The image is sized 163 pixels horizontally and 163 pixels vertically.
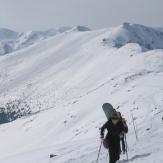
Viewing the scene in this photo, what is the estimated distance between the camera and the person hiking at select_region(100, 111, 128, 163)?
49.4 ft

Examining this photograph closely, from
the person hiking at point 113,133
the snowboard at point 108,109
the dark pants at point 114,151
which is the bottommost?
the dark pants at point 114,151

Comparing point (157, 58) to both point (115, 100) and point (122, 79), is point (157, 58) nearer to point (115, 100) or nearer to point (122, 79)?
point (122, 79)

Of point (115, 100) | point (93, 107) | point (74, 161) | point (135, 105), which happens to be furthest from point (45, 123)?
point (74, 161)

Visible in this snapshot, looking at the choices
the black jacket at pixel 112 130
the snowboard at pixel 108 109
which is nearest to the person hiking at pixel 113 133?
the black jacket at pixel 112 130

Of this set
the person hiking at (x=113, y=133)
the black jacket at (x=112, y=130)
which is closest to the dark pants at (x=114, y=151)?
the person hiking at (x=113, y=133)

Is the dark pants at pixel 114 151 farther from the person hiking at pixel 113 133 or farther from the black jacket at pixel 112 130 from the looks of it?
the black jacket at pixel 112 130

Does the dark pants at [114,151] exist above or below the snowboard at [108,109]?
below

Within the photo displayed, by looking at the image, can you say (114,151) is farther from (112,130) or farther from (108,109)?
(108,109)

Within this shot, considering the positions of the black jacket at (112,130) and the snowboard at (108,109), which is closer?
the snowboard at (108,109)

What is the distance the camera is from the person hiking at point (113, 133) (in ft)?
49.4

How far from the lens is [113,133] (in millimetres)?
15070

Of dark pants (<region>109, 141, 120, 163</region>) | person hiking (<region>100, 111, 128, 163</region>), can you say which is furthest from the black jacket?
dark pants (<region>109, 141, 120, 163</region>)

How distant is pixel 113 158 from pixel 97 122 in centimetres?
6596

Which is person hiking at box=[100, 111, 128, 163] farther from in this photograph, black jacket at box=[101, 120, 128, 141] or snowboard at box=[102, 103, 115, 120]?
snowboard at box=[102, 103, 115, 120]
